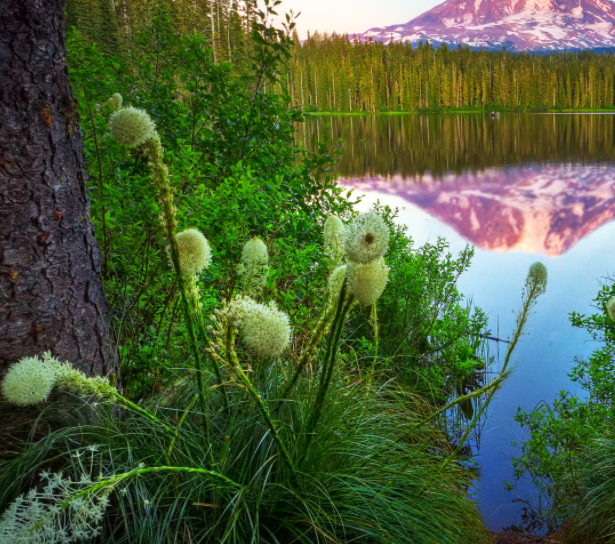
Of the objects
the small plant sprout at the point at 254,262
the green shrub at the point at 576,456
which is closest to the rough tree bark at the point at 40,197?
the small plant sprout at the point at 254,262

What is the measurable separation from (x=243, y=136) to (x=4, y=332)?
15.5 ft

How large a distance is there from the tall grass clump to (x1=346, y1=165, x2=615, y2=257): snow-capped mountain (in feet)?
41.4

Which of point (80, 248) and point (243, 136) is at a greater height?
point (243, 136)

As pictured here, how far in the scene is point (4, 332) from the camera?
8.68 feet

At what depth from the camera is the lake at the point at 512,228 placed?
24.1 feet

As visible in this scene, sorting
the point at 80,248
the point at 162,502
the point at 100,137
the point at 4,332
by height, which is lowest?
the point at 162,502

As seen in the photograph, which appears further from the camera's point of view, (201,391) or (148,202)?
(148,202)

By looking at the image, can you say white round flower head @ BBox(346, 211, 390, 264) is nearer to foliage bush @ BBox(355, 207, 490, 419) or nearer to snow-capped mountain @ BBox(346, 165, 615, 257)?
foliage bush @ BBox(355, 207, 490, 419)

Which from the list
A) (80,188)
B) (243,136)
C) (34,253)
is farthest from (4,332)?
(243,136)

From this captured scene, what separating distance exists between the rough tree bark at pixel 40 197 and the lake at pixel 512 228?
2.91 meters

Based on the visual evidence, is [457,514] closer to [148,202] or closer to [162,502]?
[162,502]

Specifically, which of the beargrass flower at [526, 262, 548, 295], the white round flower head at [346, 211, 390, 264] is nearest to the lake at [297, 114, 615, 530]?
the beargrass flower at [526, 262, 548, 295]

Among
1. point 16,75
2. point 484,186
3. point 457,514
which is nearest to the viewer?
point 16,75

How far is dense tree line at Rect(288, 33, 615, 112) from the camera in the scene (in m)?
101
